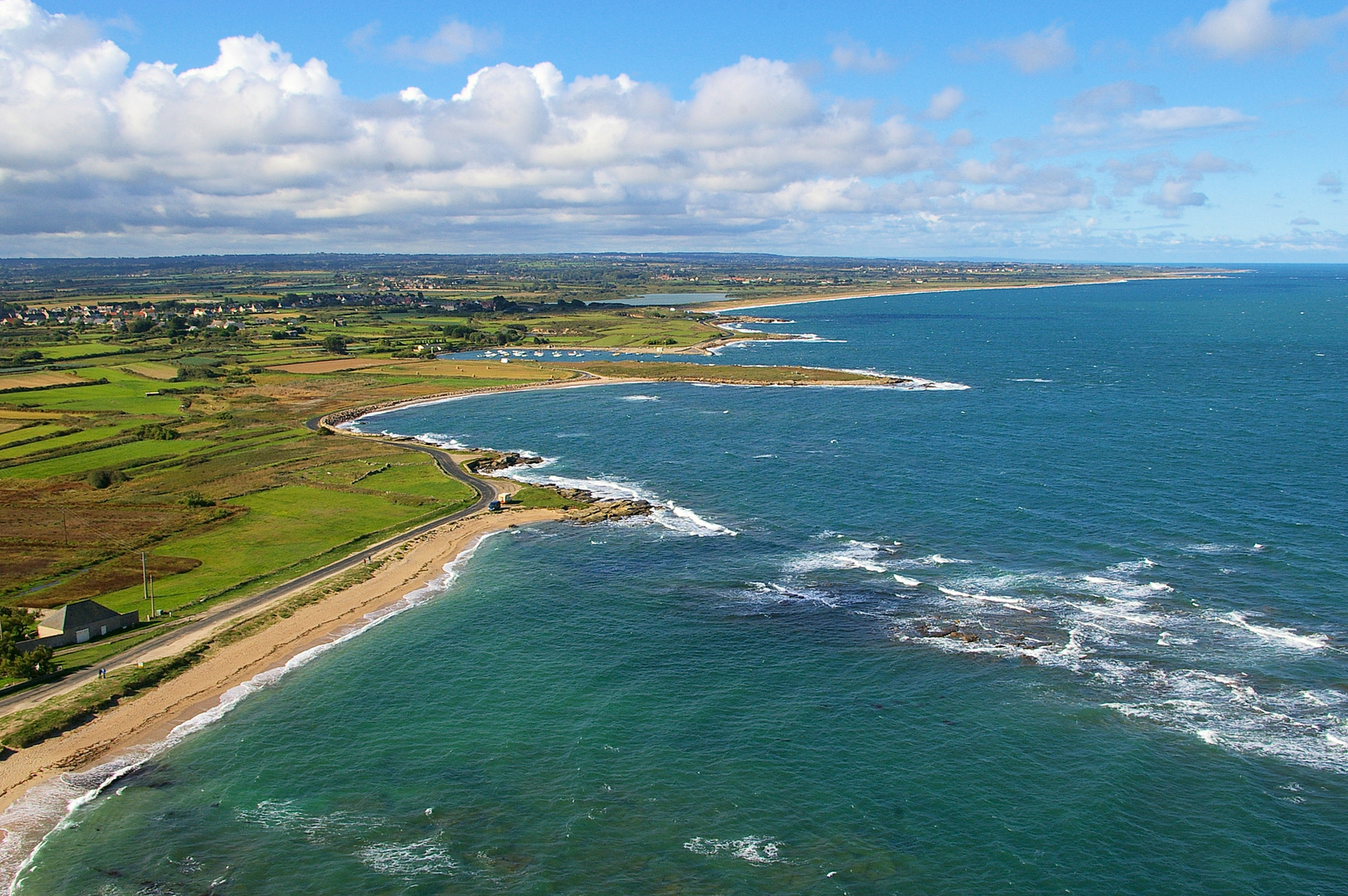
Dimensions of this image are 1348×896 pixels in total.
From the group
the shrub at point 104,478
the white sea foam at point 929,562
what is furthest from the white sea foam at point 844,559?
the shrub at point 104,478

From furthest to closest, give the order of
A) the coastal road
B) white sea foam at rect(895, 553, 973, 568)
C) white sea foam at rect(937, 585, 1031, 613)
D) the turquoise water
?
white sea foam at rect(895, 553, 973, 568), white sea foam at rect(937, 585, 1031, 613), the coastal road, the turquoise water

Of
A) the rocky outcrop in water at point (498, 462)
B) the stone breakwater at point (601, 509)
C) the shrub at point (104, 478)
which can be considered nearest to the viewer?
the stone breakwater at point (601, 509)

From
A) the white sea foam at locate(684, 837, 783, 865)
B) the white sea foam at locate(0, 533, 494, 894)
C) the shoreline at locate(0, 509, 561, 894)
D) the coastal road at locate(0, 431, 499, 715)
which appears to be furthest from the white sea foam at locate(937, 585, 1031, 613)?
the coastal road at locate(0, 431, 499, 715)

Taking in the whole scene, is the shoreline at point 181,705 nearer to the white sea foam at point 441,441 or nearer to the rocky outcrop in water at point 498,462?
the rocky outcrop in water at point 498,462

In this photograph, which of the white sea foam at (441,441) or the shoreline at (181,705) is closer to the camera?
the shoreline at (181,705)

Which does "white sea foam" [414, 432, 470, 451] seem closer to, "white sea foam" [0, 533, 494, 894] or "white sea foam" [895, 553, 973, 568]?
"white sea foam" [0, 533, 494, 894]

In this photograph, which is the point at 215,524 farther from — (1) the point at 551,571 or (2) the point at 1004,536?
(2) the point at 1004,536
